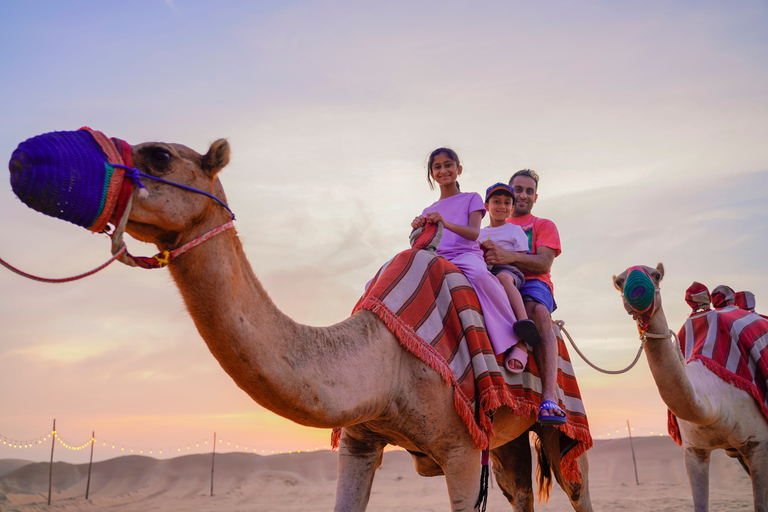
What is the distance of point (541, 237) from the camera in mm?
5891

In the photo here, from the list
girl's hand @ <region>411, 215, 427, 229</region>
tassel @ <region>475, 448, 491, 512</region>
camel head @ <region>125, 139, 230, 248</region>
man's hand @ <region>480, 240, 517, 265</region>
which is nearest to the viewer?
camel head @ <region>125, 139, 230, 248</region>

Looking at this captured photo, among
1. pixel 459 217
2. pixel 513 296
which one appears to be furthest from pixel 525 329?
pixel 459 217

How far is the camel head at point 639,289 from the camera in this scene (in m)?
5.71

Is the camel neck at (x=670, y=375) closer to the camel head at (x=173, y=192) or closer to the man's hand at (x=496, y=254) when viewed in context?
the man's hand at (x=496, y=254)

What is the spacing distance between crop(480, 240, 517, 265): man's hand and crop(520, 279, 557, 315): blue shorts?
31 cm

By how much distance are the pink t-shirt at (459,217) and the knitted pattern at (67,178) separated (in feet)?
9.40

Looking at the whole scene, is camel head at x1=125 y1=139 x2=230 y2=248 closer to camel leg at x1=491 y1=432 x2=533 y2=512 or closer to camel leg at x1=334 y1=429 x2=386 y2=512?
camel leg at x1=334 y1=429 x2=386 y2=512

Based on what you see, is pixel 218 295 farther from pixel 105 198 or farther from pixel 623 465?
pixel 623 465

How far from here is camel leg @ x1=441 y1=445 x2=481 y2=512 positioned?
13.4 feet

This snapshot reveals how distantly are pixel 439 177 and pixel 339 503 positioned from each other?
8.85 feet

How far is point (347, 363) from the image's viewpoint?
12.2 feet

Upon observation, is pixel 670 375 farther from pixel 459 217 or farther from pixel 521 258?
pixel 459 217

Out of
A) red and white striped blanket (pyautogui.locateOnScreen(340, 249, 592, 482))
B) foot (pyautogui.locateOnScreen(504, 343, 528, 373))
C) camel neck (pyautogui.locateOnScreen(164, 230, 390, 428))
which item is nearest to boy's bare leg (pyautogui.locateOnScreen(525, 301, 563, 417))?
red and white striped blanket (pyautogui.locateOnScreen(340, 249, 592, 482))

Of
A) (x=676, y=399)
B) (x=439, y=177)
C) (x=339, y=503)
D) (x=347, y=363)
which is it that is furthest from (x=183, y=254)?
(x=676, y=399)
